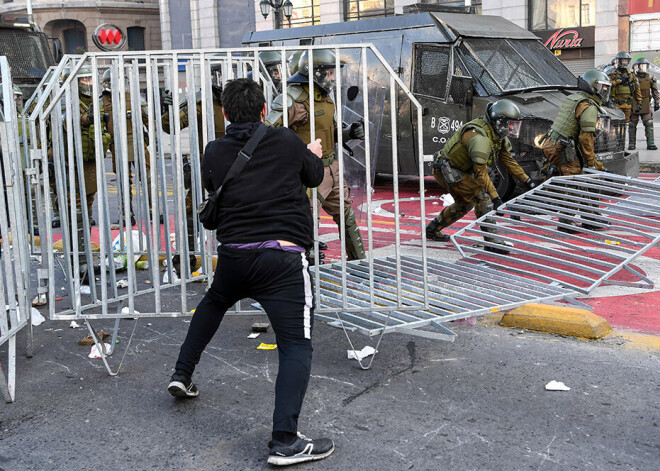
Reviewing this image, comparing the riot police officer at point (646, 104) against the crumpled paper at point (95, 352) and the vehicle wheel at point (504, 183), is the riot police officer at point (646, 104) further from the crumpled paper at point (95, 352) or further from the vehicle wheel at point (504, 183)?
the crumpled paper at point (95, 352)

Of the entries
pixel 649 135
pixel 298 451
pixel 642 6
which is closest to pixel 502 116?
pixel 298 451

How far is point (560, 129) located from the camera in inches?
335

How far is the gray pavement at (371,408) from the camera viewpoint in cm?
351

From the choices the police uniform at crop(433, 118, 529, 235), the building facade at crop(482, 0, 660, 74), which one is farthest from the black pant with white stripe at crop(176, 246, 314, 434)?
the building facade at crop(482, 0, 660, 74)

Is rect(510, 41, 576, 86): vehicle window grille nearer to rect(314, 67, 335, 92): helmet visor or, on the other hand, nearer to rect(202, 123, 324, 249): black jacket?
rect(314, 67, 335, 92): helmet visor

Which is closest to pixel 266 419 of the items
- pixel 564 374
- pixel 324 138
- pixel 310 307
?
pixel 310 307

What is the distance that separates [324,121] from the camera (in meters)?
6.23

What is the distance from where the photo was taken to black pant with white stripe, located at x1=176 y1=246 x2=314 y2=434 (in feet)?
A: 11.1

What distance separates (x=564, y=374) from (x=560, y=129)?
183 inches

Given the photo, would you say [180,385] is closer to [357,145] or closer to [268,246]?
[268,246]

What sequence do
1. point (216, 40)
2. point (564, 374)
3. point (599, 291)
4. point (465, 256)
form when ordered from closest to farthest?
point (564, 374), point (599, 291), point (465, 256), point (216, 40)

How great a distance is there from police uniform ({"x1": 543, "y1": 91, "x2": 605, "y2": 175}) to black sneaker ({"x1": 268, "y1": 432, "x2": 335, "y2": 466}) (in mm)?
5803

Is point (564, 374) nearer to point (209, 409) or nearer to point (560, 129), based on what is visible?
point (209, 409)

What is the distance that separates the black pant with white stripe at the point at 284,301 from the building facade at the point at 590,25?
21.1 m
